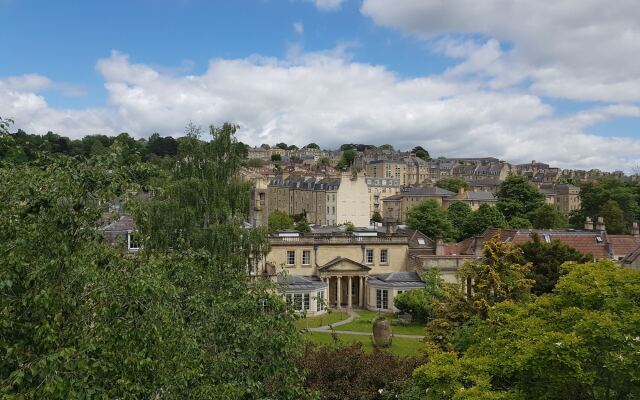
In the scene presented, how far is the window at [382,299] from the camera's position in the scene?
45.0 meters

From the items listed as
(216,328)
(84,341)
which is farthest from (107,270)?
(216,328)

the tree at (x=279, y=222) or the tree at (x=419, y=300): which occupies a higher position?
the tree at (x=279, y=222)

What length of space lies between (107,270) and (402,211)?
391ft

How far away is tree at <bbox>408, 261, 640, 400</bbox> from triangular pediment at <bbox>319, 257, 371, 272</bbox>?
28411 mm

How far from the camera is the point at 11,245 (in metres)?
8.52

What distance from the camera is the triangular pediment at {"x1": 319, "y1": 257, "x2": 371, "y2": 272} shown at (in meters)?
45.8

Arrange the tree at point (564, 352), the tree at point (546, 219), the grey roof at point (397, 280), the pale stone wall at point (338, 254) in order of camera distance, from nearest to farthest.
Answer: the tree at point (564, 352)
the grey roof at point (397, 280)
the pale stone wall at point (338, 254)
the tree at point (546, 219)

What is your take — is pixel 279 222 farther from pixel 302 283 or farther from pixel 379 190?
pixel 379 190

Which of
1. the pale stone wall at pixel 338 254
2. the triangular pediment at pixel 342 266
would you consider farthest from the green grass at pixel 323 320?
the pale stone wall at pixel 338 254

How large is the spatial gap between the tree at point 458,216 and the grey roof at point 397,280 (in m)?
36.7

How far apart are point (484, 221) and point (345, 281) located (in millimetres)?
36062

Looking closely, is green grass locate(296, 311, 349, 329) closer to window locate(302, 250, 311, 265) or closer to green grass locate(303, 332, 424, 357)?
green grass locate(303, 332, 424, 357)

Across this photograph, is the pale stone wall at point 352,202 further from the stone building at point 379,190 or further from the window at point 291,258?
the window at point 291,258

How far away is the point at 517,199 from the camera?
293ft
